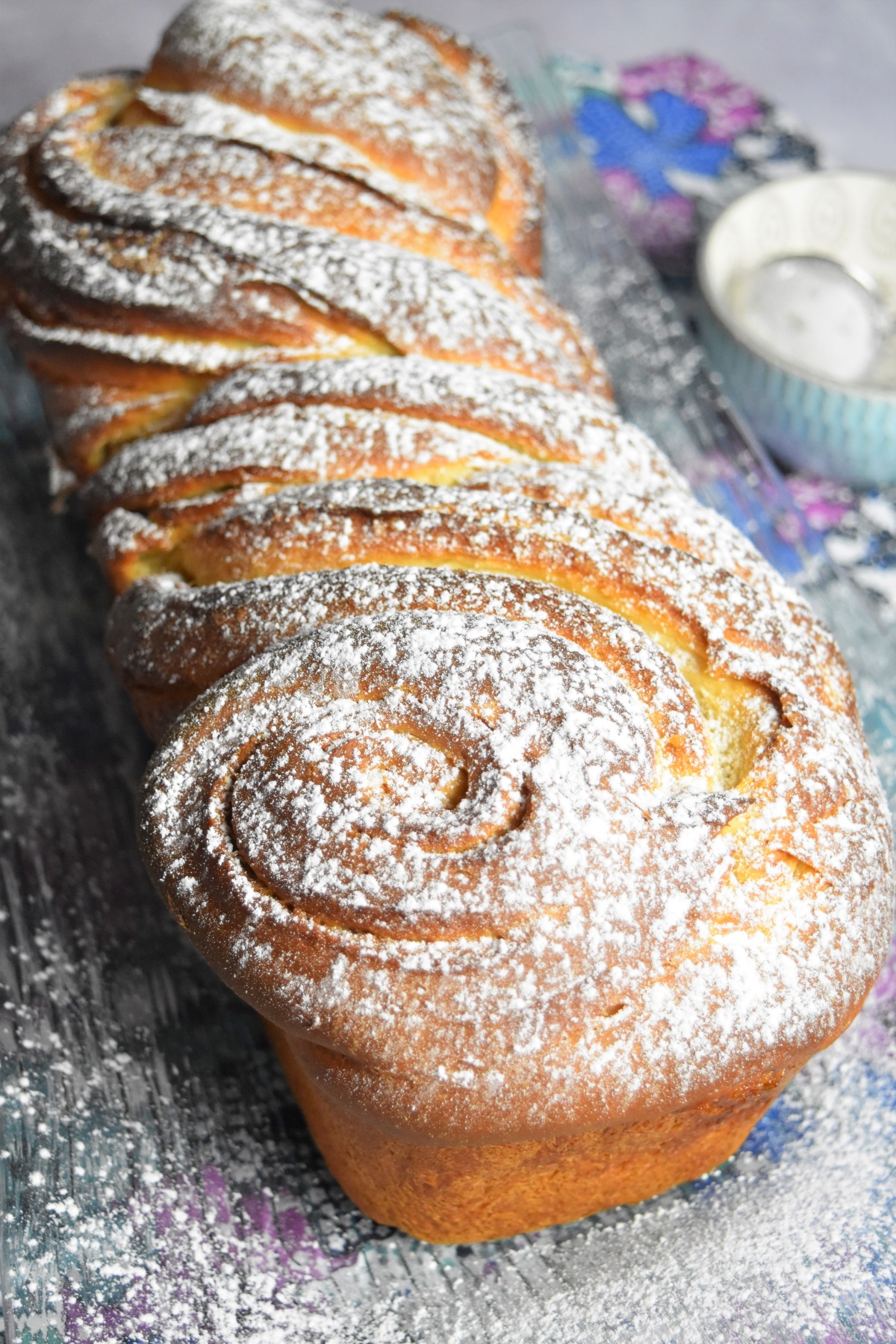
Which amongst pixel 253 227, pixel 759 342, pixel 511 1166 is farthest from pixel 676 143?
pixel 511 1166

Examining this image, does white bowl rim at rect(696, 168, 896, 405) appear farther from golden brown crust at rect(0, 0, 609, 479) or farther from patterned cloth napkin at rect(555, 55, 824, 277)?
golden brown crust at rect(0, 0, 609, 479)

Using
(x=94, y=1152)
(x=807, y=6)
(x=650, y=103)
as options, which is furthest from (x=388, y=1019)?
(x=807, y=6)

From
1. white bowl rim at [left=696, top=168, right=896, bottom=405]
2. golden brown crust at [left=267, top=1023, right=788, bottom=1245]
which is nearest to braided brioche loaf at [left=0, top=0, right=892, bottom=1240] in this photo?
golden brown crust at [left=267, top=1023, right=788, bottom=1245]

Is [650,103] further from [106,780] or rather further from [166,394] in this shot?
[106,780]

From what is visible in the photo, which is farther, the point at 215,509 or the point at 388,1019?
the point at 215,509

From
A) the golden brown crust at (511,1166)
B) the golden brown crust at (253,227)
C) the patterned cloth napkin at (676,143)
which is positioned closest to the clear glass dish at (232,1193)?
the golden brown crust at (511,1166)

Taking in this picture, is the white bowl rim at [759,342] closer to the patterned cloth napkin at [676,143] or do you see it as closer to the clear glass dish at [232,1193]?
the patterned cloth napkin at [676,143]

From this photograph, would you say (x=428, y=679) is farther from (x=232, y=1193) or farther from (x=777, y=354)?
(x=777, y=354)
